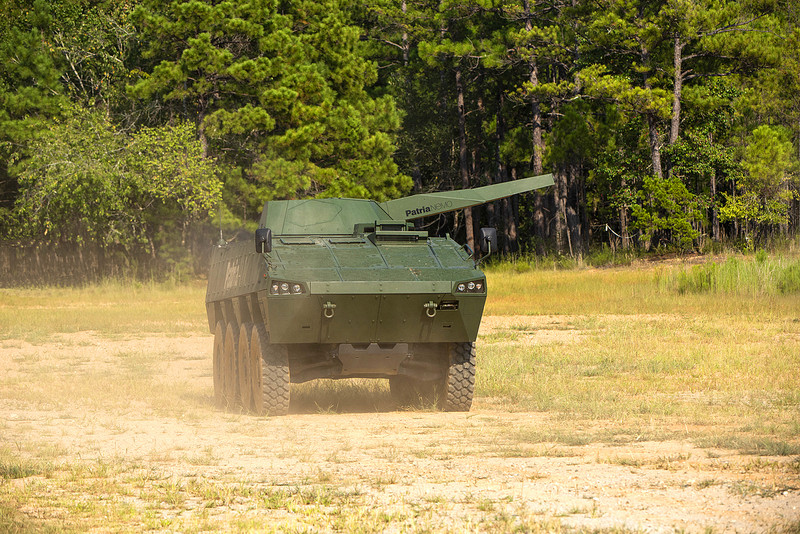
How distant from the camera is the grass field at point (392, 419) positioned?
7.40 m

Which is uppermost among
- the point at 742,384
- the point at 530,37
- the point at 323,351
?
the point at 530,37

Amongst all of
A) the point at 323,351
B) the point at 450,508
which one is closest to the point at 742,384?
the point at 323,351

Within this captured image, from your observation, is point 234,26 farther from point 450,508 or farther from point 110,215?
point 450,508

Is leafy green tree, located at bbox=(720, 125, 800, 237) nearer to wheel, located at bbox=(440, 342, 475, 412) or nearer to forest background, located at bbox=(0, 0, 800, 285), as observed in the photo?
forest background, located at bbox=(0, 0, 800, 285)

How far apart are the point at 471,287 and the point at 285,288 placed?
6.36ft

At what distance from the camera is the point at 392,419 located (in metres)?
12.5

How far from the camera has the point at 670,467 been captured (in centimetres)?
869

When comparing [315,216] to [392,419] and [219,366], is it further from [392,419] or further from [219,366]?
[392,419]

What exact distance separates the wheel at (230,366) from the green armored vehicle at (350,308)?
4 centimetres

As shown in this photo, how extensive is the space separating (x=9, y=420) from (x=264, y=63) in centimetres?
2849

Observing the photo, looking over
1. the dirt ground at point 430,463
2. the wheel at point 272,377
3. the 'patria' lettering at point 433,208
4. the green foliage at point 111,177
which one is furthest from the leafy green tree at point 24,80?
the wheel at point 272,377

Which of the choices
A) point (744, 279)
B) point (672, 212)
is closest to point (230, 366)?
point (744, 279)

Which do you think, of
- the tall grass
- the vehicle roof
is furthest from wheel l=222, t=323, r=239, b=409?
the tall grass

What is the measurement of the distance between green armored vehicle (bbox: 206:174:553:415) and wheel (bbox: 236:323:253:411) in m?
0.01
